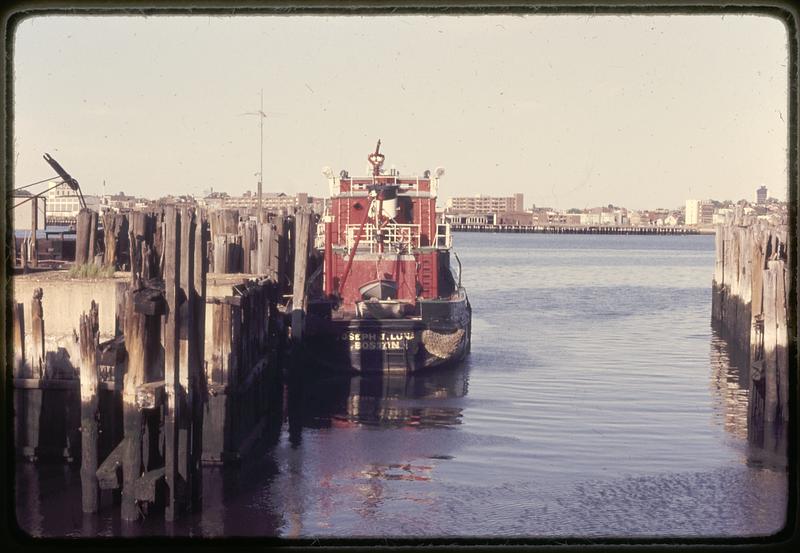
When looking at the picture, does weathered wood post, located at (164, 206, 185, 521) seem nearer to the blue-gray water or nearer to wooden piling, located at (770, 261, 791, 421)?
the blue-gray water

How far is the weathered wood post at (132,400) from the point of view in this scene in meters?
16.9

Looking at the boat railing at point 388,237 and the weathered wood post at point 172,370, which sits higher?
the boat railing at point 388,237

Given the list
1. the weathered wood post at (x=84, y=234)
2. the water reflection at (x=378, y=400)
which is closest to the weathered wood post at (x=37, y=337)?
A: the water reflection at (x=378, y=400)

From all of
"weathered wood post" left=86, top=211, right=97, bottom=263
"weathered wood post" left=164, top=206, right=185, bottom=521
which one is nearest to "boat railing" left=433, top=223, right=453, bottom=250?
"weathered wood post" left=86, top=211, right=97, bottom=263

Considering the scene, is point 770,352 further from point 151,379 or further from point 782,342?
point 151,379

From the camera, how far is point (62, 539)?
17141 millimetres

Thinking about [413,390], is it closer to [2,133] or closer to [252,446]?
[252,446]

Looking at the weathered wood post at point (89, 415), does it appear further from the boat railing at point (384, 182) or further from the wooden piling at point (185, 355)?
the boat railing at point (384, 182)

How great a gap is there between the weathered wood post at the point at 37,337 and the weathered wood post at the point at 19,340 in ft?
0.58

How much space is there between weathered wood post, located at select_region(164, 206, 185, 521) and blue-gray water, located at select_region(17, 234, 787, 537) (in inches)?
23.1

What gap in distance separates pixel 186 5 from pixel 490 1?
3392 millimetres

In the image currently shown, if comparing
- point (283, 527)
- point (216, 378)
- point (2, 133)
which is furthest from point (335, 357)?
point (2, 133)

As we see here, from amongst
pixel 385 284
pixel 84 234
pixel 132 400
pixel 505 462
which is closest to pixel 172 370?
pixel 132 400

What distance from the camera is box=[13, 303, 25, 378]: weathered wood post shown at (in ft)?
65.9
